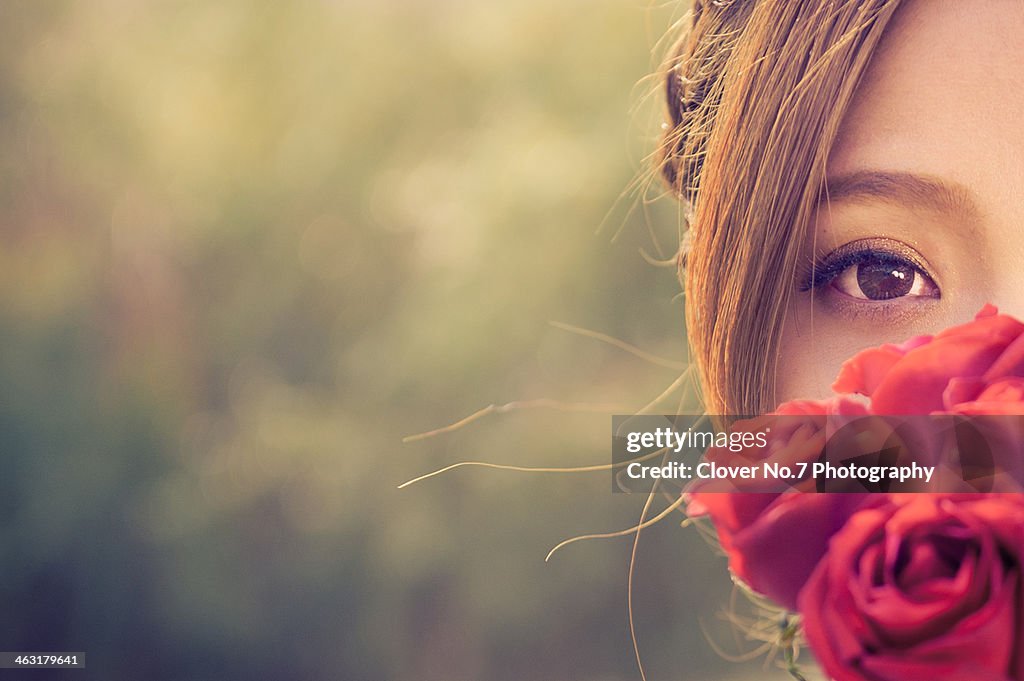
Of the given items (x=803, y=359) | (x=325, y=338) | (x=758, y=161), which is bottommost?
(x=803, y=359)

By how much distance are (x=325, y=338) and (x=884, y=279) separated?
2.14 meters

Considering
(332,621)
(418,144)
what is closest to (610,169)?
(418,144)

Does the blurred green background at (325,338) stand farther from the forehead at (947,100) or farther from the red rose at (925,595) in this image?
the red rose at (925,595)

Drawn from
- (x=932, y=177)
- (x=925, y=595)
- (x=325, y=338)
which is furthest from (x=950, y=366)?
(x=325, y=338)

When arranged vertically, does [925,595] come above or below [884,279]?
below

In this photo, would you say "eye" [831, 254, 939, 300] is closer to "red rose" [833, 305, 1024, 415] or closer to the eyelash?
the eyelash

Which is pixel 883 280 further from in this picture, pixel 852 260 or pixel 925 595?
pixel 925 595

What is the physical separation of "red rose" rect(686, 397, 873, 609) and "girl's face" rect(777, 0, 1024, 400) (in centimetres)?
19

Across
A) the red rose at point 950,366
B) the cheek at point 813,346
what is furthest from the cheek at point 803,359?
the red rose at point 950,366

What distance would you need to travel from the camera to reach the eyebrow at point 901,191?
48 cm

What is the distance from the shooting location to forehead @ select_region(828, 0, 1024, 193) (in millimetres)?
479

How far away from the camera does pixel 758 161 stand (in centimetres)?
55

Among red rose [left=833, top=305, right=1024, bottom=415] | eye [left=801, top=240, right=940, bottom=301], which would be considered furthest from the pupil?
red rose [left=833, top=305, right=1024, bottom=415]

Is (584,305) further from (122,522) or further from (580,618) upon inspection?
(122,522)
